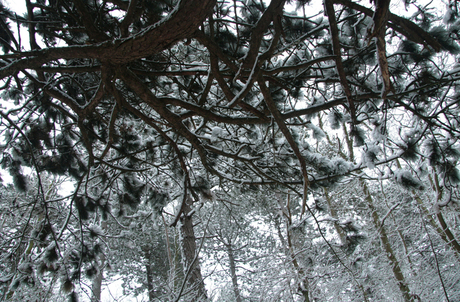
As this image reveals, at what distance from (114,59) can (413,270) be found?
7.94 metres

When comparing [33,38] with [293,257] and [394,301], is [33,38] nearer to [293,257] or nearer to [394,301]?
[293,257]

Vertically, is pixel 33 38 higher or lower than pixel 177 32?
higher

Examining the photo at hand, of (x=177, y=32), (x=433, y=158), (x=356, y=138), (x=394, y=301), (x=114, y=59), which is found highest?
(x=114, y=59)

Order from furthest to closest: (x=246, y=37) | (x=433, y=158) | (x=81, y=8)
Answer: (x=246, y=37)
(x=433, y=158)
(x=81, y=8)

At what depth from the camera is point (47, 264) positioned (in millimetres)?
2191

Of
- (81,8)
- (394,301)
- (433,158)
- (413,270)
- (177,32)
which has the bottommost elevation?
(394,301)

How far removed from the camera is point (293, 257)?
504cm

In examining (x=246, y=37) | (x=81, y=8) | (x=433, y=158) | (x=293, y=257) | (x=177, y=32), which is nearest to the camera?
(x=177, y=32)

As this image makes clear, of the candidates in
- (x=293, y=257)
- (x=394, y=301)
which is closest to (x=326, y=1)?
(x=293, y=257)

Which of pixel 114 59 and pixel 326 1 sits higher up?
pixel 114 59

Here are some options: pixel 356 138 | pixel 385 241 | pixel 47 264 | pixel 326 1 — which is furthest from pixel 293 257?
pixel 326 1

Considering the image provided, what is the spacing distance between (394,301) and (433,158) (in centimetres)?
676

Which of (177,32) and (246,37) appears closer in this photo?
(177,32)

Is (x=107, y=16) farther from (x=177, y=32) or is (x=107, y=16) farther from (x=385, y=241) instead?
(x=385, y=241)
